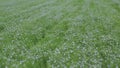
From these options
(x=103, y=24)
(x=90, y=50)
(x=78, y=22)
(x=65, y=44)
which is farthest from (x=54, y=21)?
(x=90, y=50)

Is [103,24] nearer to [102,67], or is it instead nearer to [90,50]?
[90,50]

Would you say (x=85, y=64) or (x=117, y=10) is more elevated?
(x=85, y=64)

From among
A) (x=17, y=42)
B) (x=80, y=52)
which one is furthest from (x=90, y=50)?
(x=17, y=42)

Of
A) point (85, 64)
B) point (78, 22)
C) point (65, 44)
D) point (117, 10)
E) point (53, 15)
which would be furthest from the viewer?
point (117, 10)

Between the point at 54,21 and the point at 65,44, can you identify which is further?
the point at 54,21

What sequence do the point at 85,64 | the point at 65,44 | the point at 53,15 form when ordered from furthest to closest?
the point at 53,15
the point at 65,44
the point at 85,64

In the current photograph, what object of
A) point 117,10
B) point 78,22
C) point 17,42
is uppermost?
point 17,42
